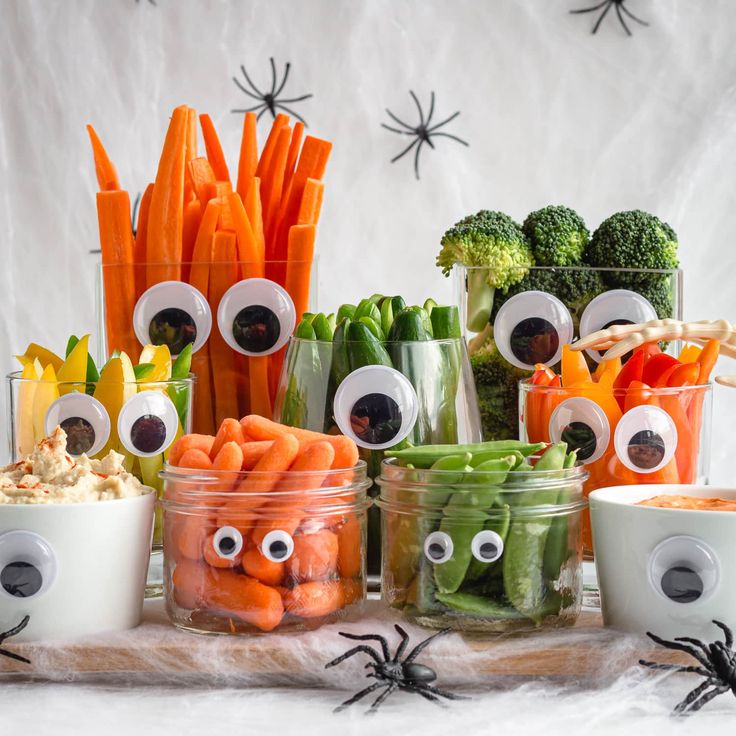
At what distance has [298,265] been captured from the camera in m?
1.37

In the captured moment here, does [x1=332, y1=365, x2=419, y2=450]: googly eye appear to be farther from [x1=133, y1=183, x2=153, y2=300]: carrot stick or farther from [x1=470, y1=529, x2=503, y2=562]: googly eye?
[x1=133, y1=183, x2=153, y2=300]: carrot stick

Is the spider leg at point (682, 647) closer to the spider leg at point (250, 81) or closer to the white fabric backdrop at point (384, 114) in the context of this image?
the white fabric backdrop at point (384, 114)

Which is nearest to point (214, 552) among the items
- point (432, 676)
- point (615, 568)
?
point (432, 676)

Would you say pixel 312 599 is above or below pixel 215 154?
below

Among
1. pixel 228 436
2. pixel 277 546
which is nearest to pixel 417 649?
pixel 277 546

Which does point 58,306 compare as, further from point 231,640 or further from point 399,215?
point 231,640

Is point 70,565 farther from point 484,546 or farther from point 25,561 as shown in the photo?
point 484,546

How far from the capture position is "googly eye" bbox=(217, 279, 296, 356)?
1319mm

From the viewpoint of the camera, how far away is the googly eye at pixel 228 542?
94 cm

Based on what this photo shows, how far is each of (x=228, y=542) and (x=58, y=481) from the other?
16 cm

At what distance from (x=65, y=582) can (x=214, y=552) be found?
13 cm

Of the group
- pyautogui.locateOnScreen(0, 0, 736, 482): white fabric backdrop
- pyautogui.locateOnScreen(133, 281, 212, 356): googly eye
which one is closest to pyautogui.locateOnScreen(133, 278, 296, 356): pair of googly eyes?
pyautogui.locateOnScreen(133, 281, 212, 356): googly eye

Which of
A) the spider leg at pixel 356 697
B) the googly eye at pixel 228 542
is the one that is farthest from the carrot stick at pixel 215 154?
the spider leg at pixel 356 697

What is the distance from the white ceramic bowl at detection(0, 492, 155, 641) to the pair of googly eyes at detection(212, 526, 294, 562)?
0.09m
